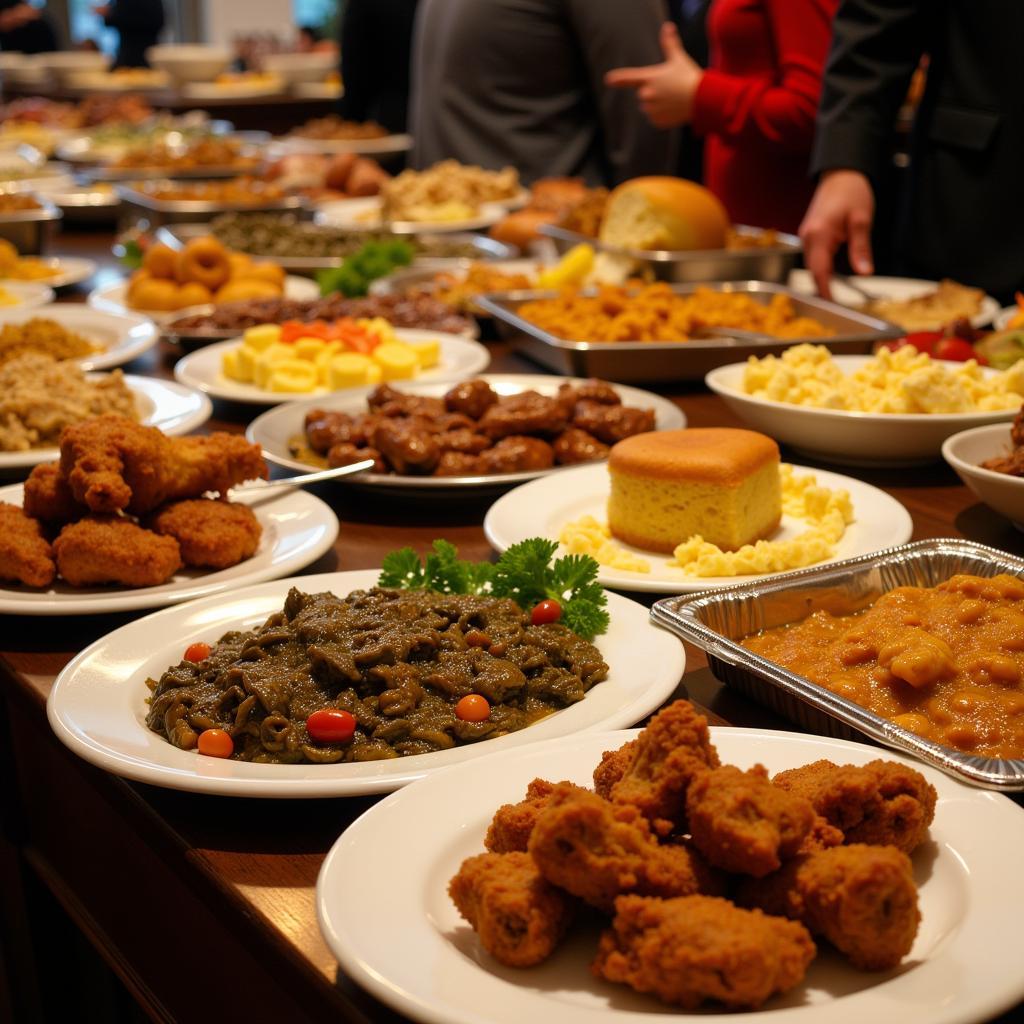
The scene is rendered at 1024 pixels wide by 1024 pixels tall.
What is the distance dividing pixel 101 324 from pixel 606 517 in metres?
2.00

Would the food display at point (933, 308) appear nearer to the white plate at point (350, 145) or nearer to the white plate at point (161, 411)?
the white plate at point (161, 411)

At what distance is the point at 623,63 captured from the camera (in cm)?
603

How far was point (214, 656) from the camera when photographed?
1.61 meters

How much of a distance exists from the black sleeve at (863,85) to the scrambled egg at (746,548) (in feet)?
7.61

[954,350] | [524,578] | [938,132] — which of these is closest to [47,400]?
[524,578]

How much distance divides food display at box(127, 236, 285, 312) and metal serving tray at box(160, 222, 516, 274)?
325 millimetres

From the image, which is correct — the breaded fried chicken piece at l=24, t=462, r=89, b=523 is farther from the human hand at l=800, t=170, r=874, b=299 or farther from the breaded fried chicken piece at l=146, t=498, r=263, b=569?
the human hand at l=800, t=170, r=874, b=299

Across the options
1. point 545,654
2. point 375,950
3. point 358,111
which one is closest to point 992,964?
point 375,950

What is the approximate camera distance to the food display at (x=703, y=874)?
981 millimetres

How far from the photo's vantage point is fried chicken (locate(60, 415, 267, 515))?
1953 mm

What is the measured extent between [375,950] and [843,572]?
96 cm

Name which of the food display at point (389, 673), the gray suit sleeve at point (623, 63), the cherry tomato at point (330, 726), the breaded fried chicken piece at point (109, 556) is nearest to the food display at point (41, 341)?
the breaded fried chicken piece at point (109, 556)

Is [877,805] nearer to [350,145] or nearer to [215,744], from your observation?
[215,744]

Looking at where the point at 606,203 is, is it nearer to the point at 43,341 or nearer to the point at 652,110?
the point at 652,110
